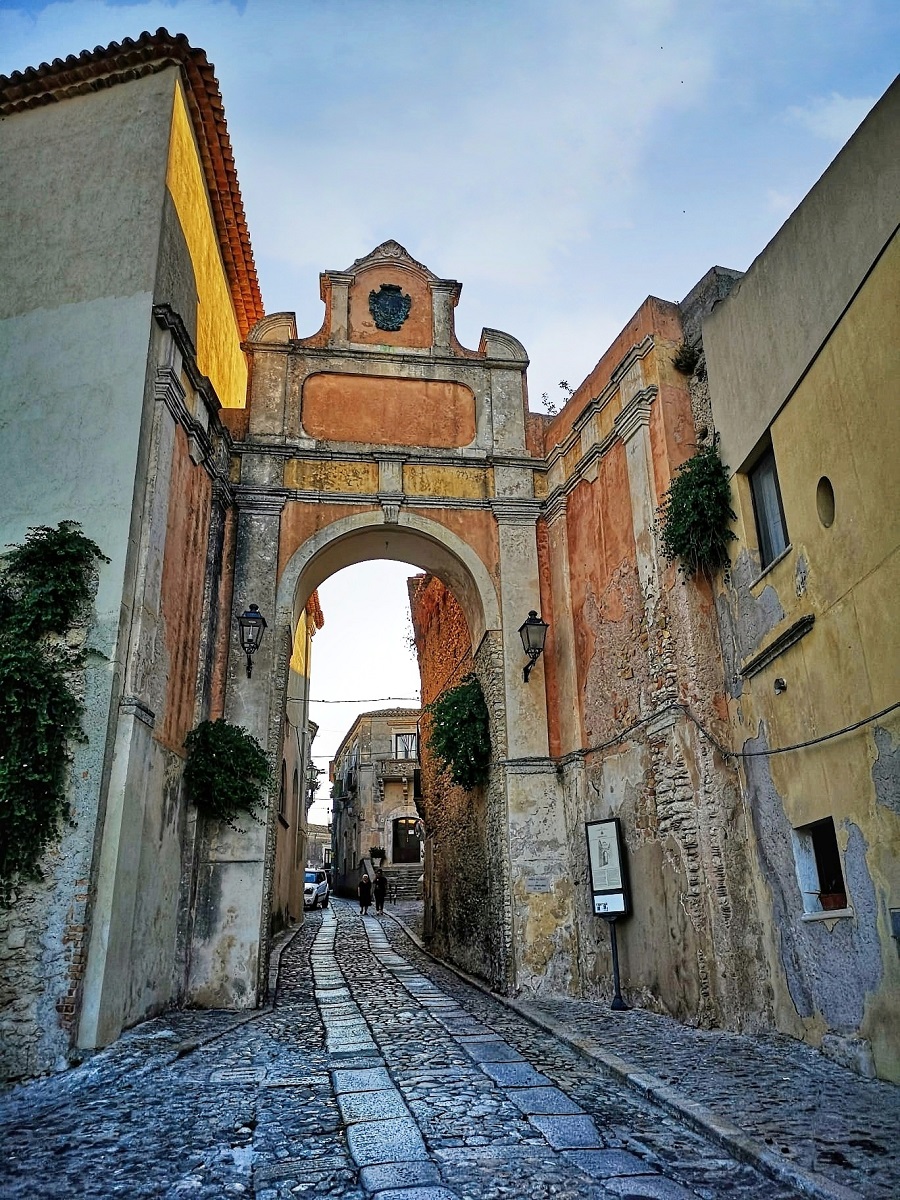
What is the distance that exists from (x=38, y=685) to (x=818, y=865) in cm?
609

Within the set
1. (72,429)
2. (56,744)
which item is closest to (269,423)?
(72,429)

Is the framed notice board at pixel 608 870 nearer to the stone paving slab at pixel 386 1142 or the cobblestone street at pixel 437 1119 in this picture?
the cobblestone street at pixel 437 1119

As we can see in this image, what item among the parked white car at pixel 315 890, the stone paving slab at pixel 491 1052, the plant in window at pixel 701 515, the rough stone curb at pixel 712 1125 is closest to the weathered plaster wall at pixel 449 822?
the stone paving slab at pixel 491 1052

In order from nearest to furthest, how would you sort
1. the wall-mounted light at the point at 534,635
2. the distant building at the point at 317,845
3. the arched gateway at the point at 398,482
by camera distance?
1. the wall-mounted light at the point at 534,635
2. the arched gateway at the point at 398,482
3. the distant building at the point at 317,845

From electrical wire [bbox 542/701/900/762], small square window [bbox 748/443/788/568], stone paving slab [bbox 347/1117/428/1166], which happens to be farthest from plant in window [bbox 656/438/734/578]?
stone paving slab [bbox 347/1117/428/1166]

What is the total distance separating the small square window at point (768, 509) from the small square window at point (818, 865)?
7.15 ft

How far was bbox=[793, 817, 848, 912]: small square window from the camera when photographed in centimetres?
651

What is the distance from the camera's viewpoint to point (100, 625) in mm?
7484

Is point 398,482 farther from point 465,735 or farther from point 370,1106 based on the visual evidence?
point 370,1106

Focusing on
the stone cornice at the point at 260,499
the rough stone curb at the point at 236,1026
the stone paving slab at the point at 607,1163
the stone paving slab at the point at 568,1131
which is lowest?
the stone paving slab at the point at 607,1163

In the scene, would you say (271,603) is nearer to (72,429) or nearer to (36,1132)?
(72,429)

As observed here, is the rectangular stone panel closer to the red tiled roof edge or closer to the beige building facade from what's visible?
the red tiled roof edge

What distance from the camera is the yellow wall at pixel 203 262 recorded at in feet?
31.8

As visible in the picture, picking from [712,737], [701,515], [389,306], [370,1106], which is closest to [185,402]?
[389,306]
